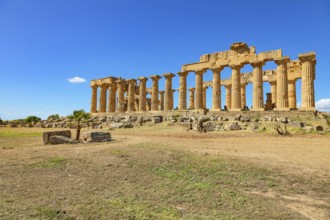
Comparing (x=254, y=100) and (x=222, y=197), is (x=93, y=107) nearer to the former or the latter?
(x=254, y=100)

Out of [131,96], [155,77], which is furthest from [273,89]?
[131,96]

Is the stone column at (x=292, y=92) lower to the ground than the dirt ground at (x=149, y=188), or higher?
higher

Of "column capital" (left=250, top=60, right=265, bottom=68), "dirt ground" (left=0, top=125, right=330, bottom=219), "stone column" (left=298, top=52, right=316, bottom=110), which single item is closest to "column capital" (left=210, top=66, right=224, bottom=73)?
"column capital" (left=250, top=60, right=265, bottom=68)

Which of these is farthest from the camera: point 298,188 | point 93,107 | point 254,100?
point 93,107

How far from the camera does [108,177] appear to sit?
7.30 m

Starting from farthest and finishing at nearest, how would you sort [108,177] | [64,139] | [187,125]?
[187,125] < [64,139] < [108,177]

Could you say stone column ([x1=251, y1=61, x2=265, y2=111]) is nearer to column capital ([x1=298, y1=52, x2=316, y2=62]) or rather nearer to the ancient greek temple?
the ancient greek temple

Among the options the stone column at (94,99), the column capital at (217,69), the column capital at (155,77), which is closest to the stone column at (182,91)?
the column capital at (155,77)

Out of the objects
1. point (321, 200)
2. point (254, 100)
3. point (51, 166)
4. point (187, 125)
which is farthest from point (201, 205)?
point (254, 100)

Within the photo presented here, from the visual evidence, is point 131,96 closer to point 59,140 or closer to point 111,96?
point 111,96

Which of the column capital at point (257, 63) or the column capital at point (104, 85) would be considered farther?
the column capital at point (104, 85)

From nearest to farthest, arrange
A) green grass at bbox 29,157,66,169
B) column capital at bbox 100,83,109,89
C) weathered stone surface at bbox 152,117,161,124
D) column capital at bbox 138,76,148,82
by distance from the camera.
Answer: green grass at bbox 29,157,66,169, weathered stone surface at bbox 152,117,161,124, column capital at bbox 138,76,148,82, column capital at bbox 100,83,109,89

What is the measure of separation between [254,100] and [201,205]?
27.9m

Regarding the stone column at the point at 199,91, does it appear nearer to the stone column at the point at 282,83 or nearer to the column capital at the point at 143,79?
the column capital at the point at 143,79
